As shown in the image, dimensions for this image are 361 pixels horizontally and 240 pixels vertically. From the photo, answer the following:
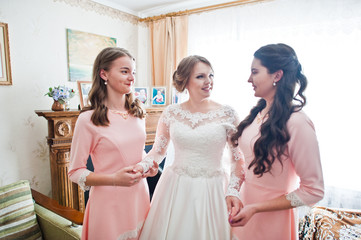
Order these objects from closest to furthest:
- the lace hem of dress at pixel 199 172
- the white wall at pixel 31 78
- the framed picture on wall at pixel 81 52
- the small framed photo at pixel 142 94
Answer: the lace hem of dress at pixel 199 172, the white wall at pixel 31 78, the framed picture on wall at pixel 81 52, the small framed photo at pixel 142 94

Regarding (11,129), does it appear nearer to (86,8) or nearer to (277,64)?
(86,8)

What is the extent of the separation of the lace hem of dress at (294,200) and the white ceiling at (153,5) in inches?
115

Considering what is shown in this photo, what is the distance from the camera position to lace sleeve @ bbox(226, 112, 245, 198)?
1.27m

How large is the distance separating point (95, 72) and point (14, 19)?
5.87ft

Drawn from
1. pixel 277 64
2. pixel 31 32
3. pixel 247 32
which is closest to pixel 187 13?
pixel 247 32

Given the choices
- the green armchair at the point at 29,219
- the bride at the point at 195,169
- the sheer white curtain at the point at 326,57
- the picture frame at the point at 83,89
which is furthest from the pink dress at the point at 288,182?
the picture frame at the point at 83,89

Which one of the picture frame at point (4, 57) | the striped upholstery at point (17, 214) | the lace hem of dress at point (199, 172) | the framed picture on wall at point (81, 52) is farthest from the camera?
A: the framed picture on wall at point (81, 52)

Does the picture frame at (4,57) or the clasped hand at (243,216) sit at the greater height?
the picture frame at (4,57)

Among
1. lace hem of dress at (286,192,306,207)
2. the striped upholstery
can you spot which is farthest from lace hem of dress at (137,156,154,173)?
the striped upholstery

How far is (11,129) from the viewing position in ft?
8.20

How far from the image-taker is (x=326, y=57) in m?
2.70

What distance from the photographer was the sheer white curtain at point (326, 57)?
8.42ft

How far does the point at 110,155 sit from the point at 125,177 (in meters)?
0.20

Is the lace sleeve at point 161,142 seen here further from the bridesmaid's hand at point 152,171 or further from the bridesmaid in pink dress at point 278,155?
the bridesmaid in pink dress at point 278,155
